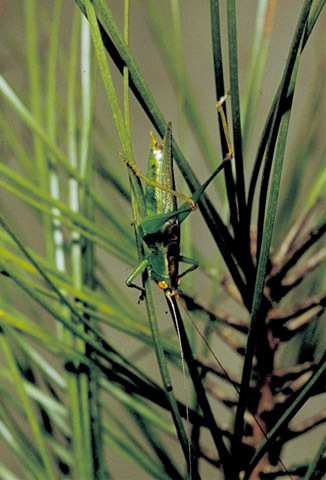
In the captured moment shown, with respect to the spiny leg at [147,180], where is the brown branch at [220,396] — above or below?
below

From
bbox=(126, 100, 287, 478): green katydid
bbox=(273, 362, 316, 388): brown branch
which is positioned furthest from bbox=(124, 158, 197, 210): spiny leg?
bbox=(273, 362, 316, 388): brown branch

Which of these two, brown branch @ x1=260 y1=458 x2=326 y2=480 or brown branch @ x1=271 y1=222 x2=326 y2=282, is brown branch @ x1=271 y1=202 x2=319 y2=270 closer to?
brown branch @ x1=271 y1=222 x2=326 y2=282

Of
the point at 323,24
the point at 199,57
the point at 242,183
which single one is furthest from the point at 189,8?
the point at 242,183

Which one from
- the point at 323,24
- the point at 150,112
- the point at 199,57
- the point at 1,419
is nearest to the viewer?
the point at 150,112

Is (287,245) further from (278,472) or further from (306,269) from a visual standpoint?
(278,472)

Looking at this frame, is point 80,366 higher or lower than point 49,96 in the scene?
lower

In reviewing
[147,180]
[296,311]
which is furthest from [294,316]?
[147,180]

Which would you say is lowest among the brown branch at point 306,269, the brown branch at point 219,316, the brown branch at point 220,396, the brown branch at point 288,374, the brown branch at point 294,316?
the brown branch at point 220,396

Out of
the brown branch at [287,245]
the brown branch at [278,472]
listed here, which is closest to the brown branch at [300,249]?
the brown branch at [287,245]

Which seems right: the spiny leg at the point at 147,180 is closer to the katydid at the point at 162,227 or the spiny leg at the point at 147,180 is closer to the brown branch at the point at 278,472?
the katydid at the point at 162,227

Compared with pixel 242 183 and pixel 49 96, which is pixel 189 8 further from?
pixel 242 183

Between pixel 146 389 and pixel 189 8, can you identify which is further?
pixel 189 8
